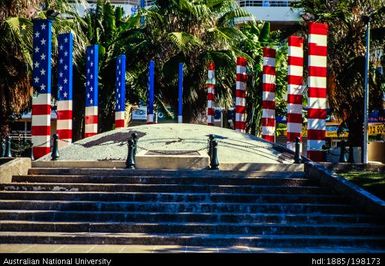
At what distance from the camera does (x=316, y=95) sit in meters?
14.5

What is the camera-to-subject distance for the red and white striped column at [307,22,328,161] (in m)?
14.5

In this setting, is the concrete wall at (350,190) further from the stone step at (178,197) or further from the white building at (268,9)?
the white building at (268,9)

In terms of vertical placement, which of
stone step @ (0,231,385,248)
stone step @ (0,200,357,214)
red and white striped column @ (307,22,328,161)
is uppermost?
red and white striped column @ (307,22,328,161)

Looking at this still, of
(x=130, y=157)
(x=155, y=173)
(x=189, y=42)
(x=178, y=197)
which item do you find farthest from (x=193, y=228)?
(x=189, y=42)

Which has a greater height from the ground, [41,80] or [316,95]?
[41,80]

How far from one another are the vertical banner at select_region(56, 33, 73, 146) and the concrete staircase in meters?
3.49

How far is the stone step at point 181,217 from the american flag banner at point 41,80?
4.58 metres

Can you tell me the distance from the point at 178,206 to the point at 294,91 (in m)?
5.76

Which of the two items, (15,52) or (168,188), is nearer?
(168,188)

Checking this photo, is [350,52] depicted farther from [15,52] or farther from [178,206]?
[178,206]

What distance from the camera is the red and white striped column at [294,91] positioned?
15172mm

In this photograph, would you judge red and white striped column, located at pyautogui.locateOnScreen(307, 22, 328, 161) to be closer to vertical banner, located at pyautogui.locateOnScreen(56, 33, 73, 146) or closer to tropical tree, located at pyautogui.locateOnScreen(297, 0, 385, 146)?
A: tropical tree, located at pyautogui.locateOnScreen(297, 0, 385, 146)

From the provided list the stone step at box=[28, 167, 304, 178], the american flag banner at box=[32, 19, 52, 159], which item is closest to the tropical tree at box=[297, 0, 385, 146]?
the stone step at box=[28, 167, 304, 178]

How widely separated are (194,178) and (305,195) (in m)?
2.51
